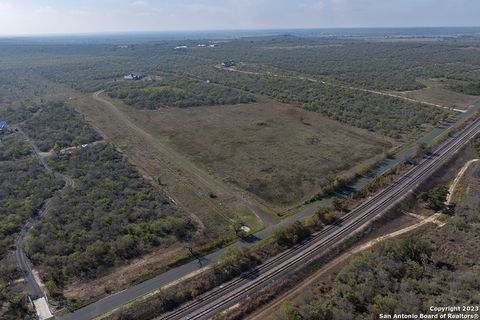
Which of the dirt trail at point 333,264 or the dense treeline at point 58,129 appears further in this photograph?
the dense treeline at point 58,129

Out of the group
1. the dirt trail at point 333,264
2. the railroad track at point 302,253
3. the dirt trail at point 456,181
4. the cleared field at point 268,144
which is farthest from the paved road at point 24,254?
the dirt trail at point 456,181

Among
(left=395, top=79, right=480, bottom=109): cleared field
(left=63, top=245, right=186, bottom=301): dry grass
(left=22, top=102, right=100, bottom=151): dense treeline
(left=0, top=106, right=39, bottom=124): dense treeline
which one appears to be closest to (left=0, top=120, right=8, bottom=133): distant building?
(left=22, top=102, right=100, bottom=151): dense treeline

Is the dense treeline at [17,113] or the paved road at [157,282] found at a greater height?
the dense treeline at [17,113]

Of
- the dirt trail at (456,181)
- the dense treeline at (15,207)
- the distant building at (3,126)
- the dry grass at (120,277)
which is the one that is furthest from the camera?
the distant building at (3,126)

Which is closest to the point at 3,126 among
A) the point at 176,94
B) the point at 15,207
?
the point at 15,207

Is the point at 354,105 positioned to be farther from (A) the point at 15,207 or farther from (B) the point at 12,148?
(B) the point at 12,148

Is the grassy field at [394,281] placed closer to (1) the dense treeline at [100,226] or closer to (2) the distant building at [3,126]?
(1) the dense treeline at [100,226]
